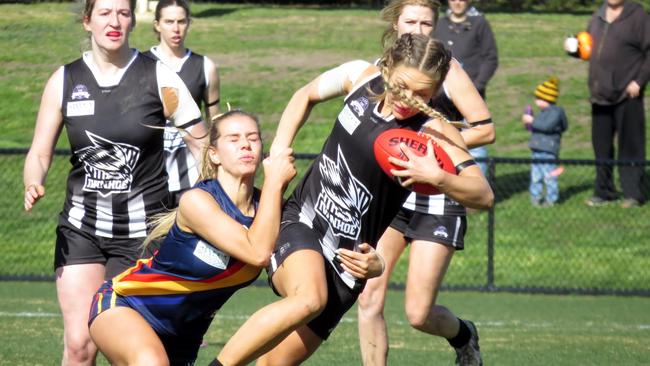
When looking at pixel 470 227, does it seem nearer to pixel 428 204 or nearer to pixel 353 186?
pixel 428 204

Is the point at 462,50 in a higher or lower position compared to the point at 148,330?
lower

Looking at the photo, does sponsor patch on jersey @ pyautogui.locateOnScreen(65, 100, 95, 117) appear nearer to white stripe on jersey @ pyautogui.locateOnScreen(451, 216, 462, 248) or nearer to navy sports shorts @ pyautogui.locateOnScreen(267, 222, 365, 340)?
navy sports shorts @ pyautogui.locateOnScreen(267, 222, 365, 340)

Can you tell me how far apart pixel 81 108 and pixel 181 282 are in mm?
1145

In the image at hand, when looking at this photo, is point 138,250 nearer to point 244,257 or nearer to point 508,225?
point 244,257

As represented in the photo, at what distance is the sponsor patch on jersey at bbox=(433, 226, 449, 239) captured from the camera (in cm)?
639

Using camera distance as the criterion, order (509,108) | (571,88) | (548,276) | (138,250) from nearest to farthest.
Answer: (138,250) → (548,276) → (509,108) → (571,88)

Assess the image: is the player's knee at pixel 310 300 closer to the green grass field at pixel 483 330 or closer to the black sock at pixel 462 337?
the black sock at pixel 462 337

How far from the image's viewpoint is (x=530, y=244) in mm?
12117

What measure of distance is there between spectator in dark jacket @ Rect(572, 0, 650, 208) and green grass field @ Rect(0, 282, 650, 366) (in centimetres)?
262

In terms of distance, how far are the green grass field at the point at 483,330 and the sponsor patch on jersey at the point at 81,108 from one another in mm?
1965

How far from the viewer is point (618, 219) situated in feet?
40.1

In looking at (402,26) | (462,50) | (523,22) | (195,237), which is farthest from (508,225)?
(523,22)

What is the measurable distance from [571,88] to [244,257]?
47.8 feet

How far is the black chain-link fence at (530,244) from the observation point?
11539 mm
